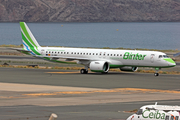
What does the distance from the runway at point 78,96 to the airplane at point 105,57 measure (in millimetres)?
6345

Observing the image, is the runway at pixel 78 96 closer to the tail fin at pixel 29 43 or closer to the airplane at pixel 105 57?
the airplane at pixel 105 57

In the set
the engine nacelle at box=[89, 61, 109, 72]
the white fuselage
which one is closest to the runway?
the white fuselage

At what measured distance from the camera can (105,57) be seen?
207ft

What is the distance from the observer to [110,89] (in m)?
42.8

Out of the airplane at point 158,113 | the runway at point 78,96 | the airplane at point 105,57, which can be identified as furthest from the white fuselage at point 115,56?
the airplane at point 158,113

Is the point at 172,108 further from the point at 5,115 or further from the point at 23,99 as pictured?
the point at 23,99

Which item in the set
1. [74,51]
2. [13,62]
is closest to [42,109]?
[74,51]

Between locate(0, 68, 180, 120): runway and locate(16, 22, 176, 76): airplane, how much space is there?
20.8 ft

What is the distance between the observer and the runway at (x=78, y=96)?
1021 inches

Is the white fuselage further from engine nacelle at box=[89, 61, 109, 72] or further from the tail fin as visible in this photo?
engine nacelle at box=[89, 61, 109, 72]

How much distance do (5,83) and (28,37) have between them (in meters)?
24.1

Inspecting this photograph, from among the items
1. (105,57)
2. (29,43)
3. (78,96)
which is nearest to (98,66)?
(105,57)

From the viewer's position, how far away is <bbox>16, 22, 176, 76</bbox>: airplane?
5919 cm

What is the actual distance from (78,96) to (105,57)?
26.8m
